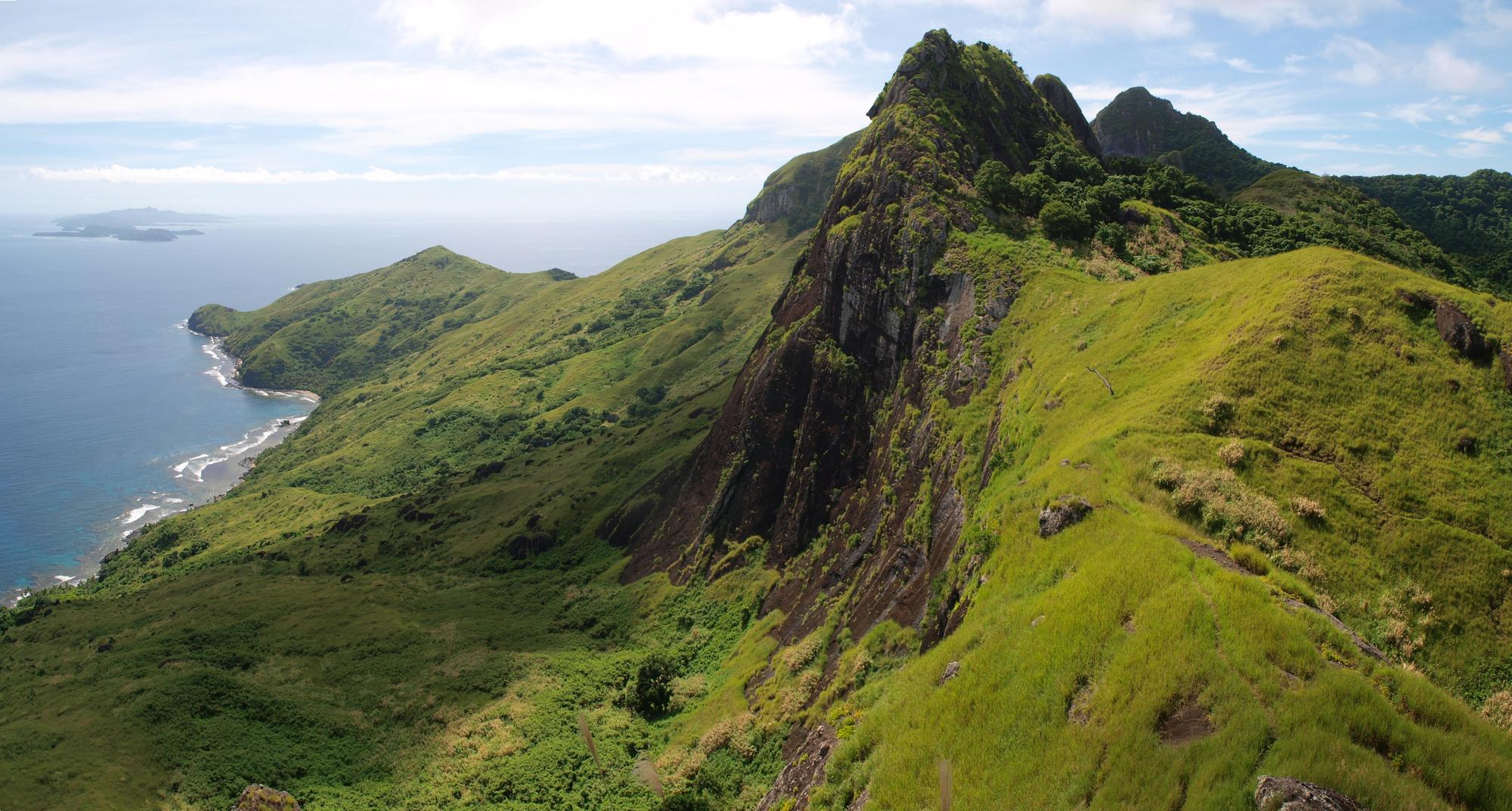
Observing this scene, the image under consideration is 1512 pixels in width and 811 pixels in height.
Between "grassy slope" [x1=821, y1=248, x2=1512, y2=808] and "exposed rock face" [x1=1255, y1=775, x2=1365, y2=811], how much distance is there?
366 mm

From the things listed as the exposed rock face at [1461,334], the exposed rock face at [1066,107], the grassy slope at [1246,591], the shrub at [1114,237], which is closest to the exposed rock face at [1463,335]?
the exposed rock face at [1461,334]

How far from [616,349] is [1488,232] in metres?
173

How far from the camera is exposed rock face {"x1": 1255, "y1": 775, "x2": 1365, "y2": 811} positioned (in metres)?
12.5

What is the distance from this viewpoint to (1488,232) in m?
114

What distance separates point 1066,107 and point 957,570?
7112 cm

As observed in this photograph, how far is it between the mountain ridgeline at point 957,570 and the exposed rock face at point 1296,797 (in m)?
0.09

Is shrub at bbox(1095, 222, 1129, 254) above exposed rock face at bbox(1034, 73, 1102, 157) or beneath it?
beneath

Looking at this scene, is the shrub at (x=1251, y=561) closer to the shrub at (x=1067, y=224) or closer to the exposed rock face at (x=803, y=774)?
the exposed rock face at (x=803, y=774)

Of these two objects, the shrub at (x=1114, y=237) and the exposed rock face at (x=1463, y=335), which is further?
the shrub at (x=1114, y=237)

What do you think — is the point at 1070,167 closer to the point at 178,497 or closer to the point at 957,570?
the point at 957,570

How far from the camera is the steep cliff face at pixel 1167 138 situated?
126 metres

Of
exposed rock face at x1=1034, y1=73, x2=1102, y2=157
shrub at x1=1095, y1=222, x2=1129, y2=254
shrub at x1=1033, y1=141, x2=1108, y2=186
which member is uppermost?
exposed rock face at x1=1034, y1=73, x2=1102, y2=157

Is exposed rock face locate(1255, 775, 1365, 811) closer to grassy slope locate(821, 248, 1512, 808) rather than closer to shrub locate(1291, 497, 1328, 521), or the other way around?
grassy slope locate(821, 248, 1512, 808)

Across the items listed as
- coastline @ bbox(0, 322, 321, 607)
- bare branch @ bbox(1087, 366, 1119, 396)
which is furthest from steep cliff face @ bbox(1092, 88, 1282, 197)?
coastline @ bbox(0, 322, 321, 607)
